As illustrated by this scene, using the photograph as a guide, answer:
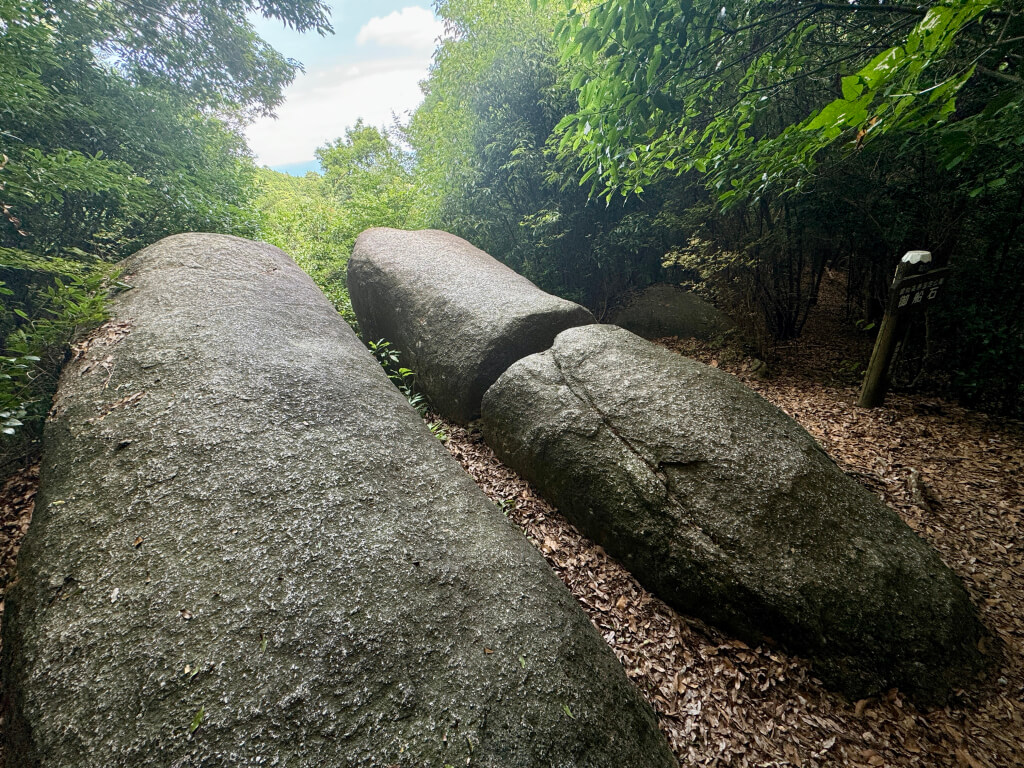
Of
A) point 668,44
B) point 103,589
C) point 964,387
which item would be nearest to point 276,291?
point 103,589

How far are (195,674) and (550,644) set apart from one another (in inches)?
63.4

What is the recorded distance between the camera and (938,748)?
207 cm

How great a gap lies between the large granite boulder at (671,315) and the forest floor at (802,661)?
2850 millimetres

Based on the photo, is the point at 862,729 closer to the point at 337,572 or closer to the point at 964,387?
the point at 337,572

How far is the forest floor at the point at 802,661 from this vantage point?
84.4 inches

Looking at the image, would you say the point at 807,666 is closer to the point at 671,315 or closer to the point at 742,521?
the point at 742,521

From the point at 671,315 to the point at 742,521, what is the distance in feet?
18.9

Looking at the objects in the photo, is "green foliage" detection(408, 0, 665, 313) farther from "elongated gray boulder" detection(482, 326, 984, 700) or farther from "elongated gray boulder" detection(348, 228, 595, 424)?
"elongated gray boulder" detection(482, 326, 984, 700)

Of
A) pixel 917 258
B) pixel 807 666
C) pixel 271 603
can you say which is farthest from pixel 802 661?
pixel 917 258

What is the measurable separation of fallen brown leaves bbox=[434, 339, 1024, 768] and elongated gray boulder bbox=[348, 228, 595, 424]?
0.97 metres

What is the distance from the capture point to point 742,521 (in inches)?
105

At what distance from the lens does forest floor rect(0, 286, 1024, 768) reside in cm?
214

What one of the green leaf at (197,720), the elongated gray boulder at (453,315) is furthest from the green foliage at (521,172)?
the green leaf at (197,720)

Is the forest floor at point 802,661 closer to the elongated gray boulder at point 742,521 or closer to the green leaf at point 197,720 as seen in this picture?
the elongated gray boulder at point 742,521
